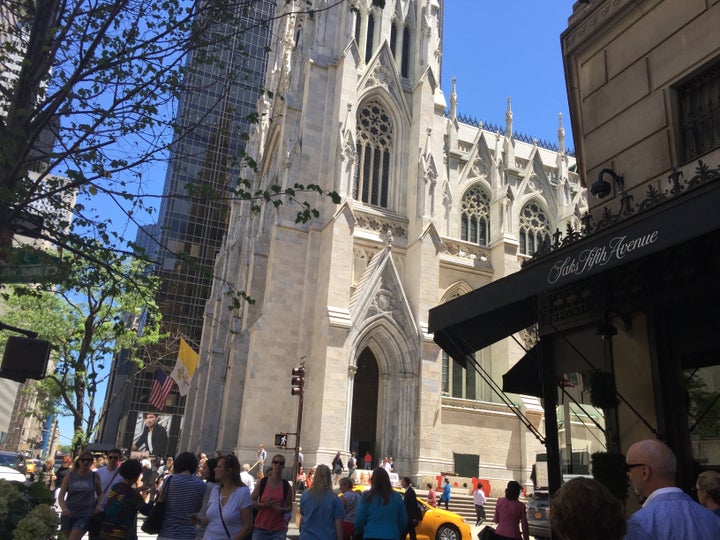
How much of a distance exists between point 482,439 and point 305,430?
852 centimetres

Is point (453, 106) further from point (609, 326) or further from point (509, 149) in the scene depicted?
point (609, 326)

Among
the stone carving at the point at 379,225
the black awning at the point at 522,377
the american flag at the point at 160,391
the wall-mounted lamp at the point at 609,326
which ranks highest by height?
the stone carving at the point at 379,225

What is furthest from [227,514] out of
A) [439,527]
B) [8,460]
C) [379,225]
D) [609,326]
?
[8,460]

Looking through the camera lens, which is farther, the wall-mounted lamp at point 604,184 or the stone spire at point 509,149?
the stone spire at point 509,149

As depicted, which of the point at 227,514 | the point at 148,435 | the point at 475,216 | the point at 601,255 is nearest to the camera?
the point at 227,514

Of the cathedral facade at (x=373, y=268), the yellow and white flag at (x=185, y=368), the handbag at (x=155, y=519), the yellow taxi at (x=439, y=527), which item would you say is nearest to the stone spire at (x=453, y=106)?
the cathedral facade at (x=373, y=268)

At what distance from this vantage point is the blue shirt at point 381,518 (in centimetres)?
634

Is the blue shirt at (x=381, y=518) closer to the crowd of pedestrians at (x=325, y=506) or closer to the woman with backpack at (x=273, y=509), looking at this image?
the crowd of pedestrians at (x=325, y=506)

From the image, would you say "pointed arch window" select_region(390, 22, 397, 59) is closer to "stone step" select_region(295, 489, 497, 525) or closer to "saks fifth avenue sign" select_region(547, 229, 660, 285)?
"stone step" select_region(295, 489, 497, 525)

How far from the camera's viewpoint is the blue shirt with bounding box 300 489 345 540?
6469mm

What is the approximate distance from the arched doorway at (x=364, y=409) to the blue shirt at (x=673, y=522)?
24.9 meters

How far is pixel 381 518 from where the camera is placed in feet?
21.0

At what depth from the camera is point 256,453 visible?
23938mm

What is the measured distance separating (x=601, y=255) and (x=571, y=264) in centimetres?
46
